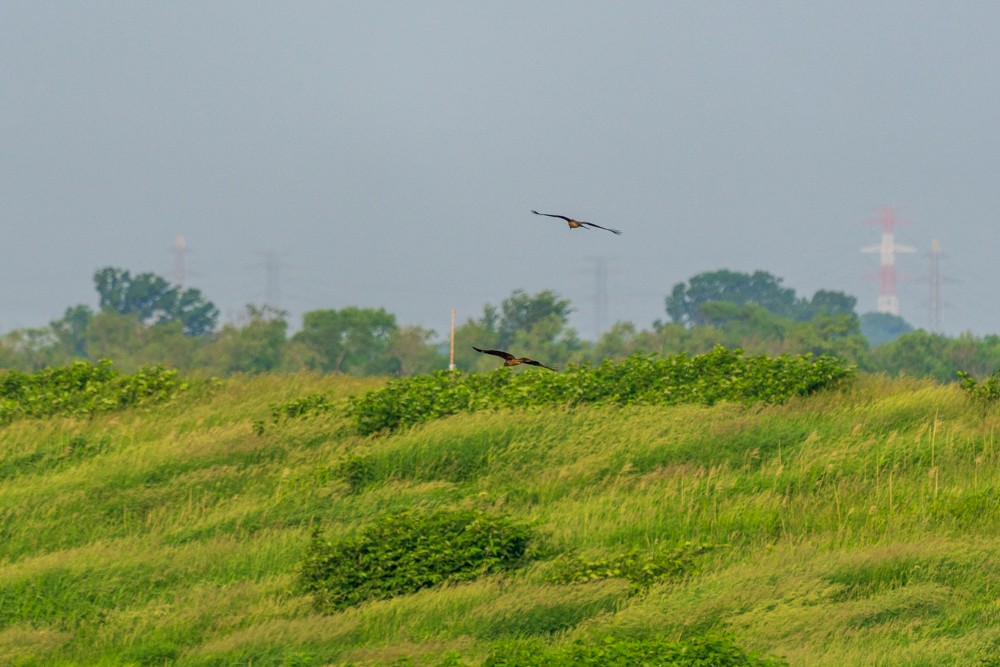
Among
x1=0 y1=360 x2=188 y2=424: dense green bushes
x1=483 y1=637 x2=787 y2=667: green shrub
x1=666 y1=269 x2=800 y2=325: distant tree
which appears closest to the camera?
x1=483 y1=637 x2=787 y2=667: green shrub

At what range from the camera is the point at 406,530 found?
15.2 metres

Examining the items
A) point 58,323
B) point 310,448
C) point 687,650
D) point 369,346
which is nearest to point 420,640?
point 687,650

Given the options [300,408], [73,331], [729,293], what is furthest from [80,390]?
[729,293]

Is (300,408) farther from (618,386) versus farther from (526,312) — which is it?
(526,312)

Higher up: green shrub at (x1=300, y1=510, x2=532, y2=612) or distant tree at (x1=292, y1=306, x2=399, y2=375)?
distant tree at (x1=292, y1=306, x2=399, y2=375)

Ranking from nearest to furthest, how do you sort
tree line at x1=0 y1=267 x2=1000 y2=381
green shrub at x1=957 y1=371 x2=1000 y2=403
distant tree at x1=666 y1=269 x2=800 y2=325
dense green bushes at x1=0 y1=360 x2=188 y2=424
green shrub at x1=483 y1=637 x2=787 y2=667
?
green shrub at x1=483 y1=637 x2=787 y2=667
green shrub at x1=957 y1=371 x2=1000 y2=403
dense green bushes at x1=0 y1=360 x2=188 y2=424
tree line at x1=0 y1=267 x2=1000 y2=381
distant tree at x1=666 y1=269 x2=800 y2=325

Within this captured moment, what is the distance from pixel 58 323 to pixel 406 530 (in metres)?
76.5

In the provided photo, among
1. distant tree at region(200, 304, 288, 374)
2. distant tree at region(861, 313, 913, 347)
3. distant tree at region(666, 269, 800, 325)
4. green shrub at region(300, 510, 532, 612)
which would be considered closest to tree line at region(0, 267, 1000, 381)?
distant tree at region(200, 304, 288, 374)

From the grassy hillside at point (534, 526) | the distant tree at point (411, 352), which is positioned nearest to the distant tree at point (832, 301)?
the distant tree at point (411, 352)

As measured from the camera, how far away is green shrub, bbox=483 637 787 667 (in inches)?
430

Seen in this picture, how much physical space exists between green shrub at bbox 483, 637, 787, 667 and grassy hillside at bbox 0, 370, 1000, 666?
0.56 meters

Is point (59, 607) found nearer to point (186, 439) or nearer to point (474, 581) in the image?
point (474, 581)

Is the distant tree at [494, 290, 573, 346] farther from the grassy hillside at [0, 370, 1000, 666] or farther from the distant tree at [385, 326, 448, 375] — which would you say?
the grassy hillside at [0, 370, 1000, 666]

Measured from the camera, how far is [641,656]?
36.2ft
